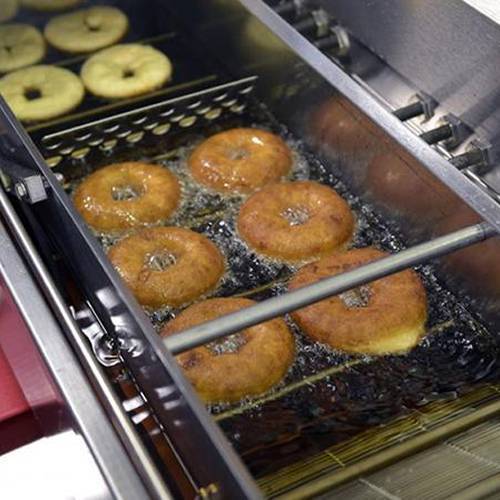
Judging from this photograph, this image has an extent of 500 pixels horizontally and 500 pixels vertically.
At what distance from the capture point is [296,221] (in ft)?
6.95

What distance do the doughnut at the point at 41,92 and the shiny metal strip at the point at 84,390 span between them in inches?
34.2

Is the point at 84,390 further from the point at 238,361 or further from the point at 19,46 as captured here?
the point at 19,46

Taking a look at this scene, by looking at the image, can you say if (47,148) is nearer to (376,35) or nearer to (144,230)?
(144,230)

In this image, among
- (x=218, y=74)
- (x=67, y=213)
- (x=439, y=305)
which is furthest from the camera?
(x=218, y=74)

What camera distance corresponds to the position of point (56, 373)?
1.43m

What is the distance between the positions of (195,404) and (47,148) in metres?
1.23

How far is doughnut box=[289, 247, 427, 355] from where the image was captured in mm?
1814

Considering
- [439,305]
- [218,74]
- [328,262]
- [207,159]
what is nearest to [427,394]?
[439,305]

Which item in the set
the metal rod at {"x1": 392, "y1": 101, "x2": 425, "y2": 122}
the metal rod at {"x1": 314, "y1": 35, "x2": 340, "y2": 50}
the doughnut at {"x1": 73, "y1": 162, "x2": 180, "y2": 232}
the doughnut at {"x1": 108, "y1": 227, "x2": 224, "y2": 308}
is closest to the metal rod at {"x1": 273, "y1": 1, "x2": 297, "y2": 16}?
the metal rod at {"x1": 314, "y1": 35, "x2": 340, "y2": 50}

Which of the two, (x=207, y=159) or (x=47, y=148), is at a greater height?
(x=47, y=148)

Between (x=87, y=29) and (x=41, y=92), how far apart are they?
0.36m

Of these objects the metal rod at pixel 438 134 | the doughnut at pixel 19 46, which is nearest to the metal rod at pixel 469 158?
the metal rod at pixel 438 134

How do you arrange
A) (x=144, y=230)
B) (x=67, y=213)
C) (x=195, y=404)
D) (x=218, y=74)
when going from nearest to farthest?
(x=195, y=404)
(x=67, y=213)
(x=144, y=230)
(x=218, y=74)

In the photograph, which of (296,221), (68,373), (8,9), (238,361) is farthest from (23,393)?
(8,9)
